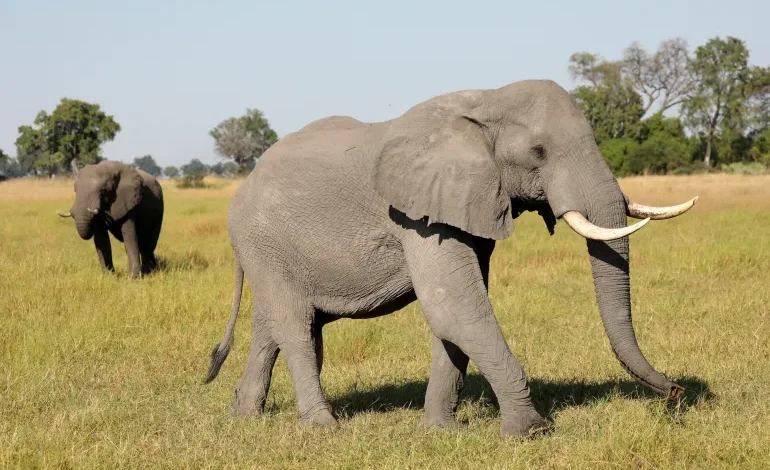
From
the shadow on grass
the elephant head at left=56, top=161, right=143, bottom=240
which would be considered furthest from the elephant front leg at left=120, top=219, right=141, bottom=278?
the shadow on grass

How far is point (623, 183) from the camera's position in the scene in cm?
3184

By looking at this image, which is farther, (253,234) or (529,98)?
(253,234)

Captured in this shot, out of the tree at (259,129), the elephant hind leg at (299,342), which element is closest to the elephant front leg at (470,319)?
the elephant hind leg at (299,342)

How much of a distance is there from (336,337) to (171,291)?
2.56m

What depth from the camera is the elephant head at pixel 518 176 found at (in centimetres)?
486

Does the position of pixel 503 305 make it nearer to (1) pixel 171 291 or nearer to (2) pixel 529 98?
(1) pixel 171 291

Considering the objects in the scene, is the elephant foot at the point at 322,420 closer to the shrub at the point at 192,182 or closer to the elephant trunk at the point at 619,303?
the elephant trunk at the point at 619,303

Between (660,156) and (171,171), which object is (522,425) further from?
(171,171)

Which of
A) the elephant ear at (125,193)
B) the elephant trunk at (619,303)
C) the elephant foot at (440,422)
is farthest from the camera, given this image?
the elephant ear at (125,193)

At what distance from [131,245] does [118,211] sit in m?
0.70

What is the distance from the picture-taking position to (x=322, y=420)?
18.4 ft

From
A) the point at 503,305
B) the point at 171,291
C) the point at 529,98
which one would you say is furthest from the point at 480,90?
the point at 171,291

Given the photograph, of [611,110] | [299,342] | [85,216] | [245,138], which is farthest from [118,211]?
→ [245,138]

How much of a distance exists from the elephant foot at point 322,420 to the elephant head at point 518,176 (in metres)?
1.29
